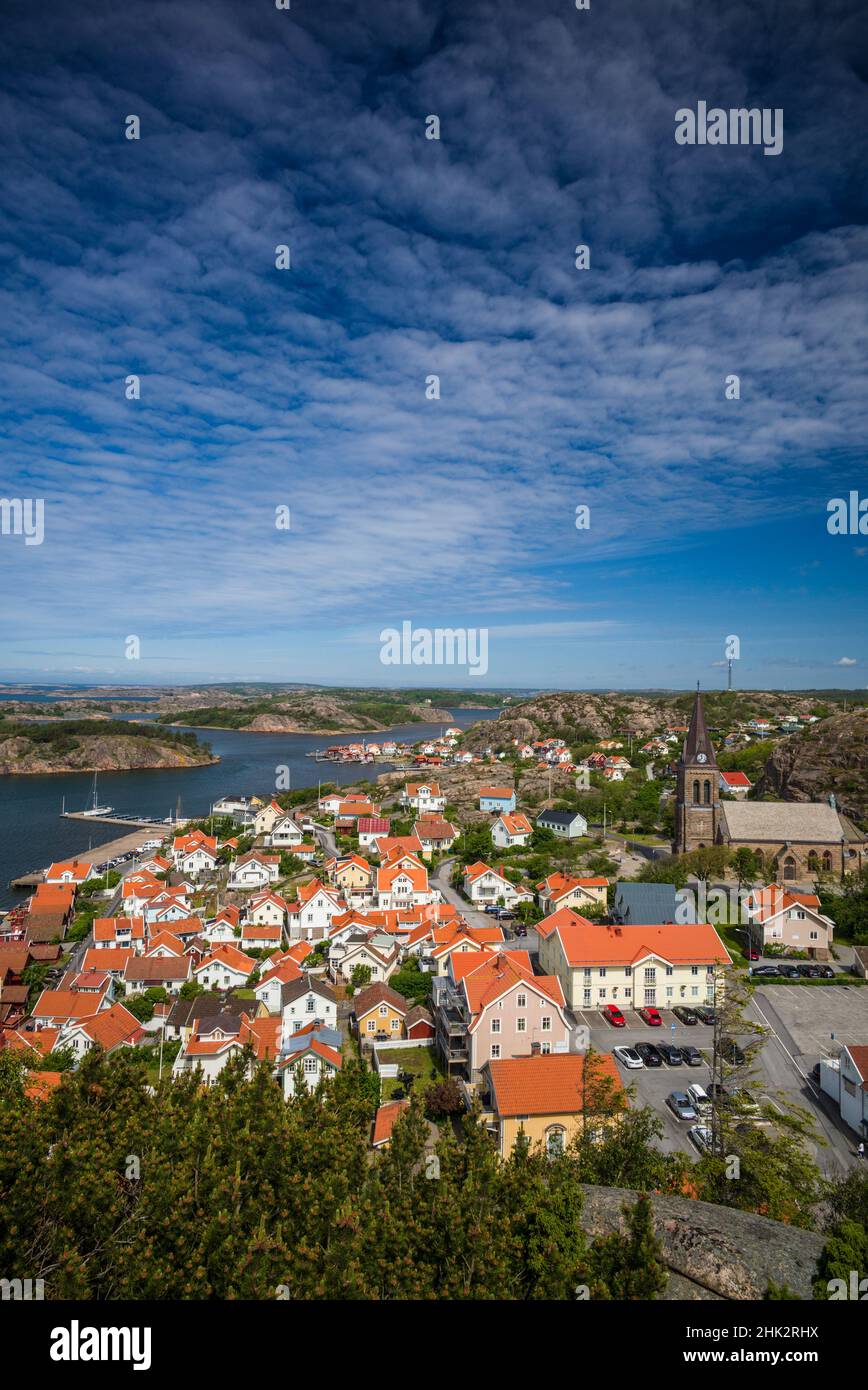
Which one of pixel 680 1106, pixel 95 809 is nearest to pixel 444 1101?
pixel 680 1106

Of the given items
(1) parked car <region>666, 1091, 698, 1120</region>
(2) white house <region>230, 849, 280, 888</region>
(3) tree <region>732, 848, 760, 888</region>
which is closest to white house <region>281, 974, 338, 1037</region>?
(1) parked car <region>666, 1091, 698, 1120</region>

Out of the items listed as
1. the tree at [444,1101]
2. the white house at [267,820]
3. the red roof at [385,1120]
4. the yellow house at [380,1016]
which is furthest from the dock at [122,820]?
the red roof at [385,1120]

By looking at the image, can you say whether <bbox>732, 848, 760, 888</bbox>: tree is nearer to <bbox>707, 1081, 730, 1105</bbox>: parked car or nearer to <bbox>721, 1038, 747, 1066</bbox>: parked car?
<bbox>721, 1038, 747, 1066</bbox>: parked car

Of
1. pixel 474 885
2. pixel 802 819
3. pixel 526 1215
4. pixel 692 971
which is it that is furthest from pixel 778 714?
pixel 526 1215

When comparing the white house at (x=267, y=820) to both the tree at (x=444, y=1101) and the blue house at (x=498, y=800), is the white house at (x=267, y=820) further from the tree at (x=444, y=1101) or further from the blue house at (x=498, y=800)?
the tree at (x=444, y=1101)

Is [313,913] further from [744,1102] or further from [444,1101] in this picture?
[744,1102]

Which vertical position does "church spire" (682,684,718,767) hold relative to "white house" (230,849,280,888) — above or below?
above
